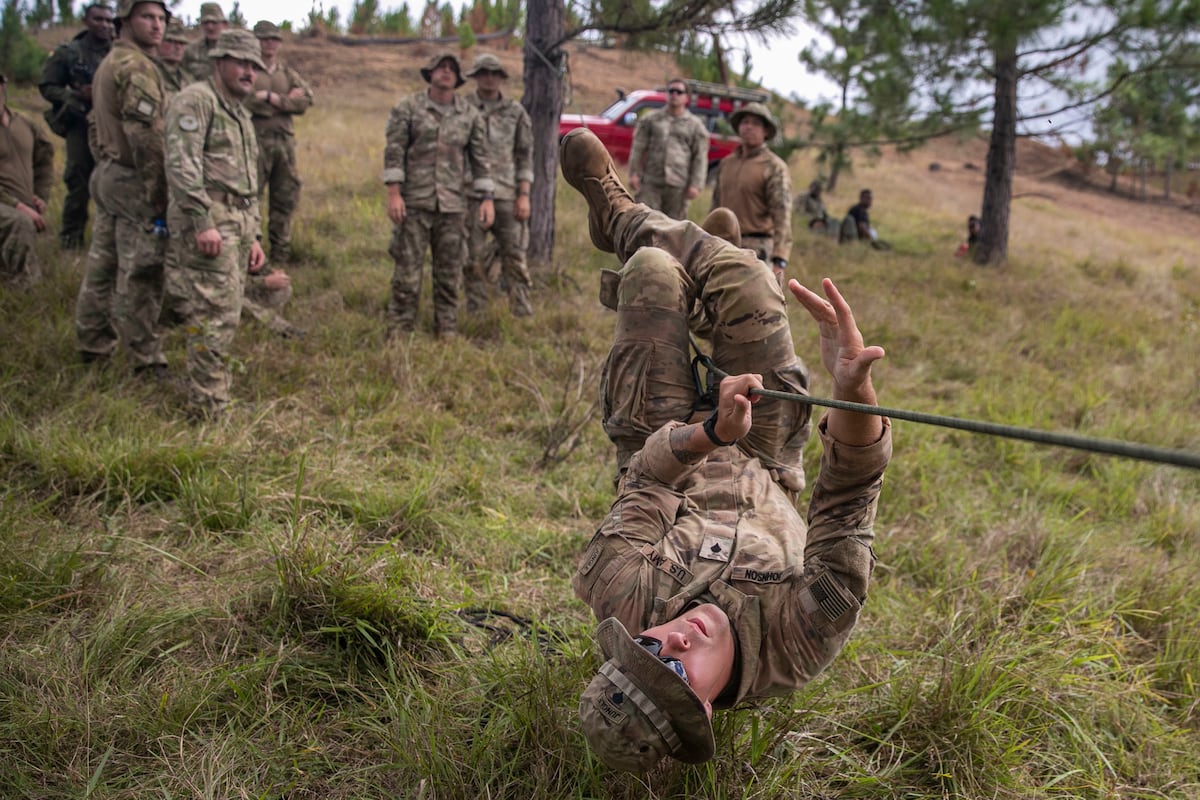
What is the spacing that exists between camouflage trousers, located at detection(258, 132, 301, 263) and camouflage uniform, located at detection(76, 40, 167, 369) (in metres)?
2.06

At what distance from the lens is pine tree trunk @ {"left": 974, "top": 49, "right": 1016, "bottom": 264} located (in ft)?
32.1

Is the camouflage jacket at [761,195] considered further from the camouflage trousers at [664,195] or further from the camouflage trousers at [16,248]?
the camouflage trousers at [16,248]

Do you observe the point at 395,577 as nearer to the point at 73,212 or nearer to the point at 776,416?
the point at 776,416

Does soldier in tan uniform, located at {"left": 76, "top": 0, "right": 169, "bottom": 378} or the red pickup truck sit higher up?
the red pickup truck

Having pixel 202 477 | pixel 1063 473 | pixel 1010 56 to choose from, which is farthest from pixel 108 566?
pixel 1010 56

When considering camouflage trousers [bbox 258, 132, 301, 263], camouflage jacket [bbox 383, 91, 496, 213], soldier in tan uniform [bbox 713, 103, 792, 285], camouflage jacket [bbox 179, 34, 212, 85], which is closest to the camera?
camouflage jacket [bbox 383, 91, 496, 213]

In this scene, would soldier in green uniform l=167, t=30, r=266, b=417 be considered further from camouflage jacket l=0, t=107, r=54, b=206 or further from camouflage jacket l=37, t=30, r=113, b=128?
camouflage jacket l=37, t=30, r=113, b=128

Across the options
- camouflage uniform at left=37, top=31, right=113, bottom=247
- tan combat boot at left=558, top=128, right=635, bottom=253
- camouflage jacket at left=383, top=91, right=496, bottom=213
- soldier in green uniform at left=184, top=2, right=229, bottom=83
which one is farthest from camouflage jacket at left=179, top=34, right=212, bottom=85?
tan combat boot at left=558, top=128, right=635, bottom=253

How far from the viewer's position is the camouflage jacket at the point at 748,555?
2.04 m

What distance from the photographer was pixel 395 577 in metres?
2.74

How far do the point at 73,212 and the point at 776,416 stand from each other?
6.28 metres

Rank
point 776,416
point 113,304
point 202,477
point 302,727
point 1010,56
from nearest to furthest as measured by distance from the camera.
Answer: point 302,727
point 776,416
point 202,477
point 113,304
point 1010,56

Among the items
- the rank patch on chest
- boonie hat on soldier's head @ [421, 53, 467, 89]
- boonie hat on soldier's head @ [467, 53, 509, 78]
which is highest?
boonie hat on soldier's head @ [467, 53, 509, 78]

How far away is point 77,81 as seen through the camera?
19.6 ft
